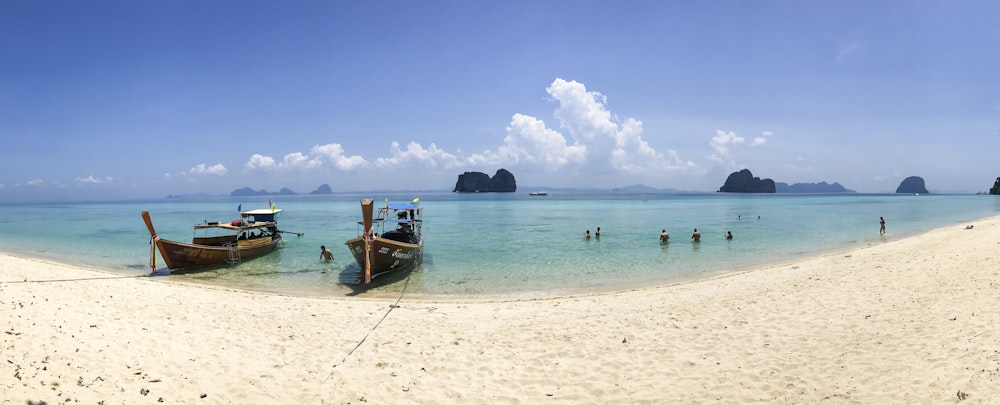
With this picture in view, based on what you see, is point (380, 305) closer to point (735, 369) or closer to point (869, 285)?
point (735, 369)

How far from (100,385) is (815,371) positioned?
10.3 metres

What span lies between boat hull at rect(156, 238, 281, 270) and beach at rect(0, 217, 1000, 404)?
8.23 meters

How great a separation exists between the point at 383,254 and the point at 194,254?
10665mm

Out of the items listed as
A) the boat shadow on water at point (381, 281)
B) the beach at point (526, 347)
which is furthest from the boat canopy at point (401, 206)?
the beach at point (526, 347)

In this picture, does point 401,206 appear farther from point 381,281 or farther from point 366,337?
point 366,337

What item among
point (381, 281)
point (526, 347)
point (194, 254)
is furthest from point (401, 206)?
point (526, 347)

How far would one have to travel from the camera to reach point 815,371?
22.8ft

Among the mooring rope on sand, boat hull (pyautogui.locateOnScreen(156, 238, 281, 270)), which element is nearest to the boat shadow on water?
the mooring rope on sand

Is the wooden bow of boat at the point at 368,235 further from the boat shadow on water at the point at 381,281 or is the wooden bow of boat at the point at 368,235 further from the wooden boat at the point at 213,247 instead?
the wooden boat at the point at 213,247

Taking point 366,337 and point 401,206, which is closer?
point 366,337

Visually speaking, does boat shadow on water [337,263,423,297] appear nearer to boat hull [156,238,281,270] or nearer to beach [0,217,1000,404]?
beach [0,217,1000,404]

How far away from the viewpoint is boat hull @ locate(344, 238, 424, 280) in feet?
58.3

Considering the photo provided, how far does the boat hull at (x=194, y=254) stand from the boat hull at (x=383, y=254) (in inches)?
344

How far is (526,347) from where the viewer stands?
8.96 meters
